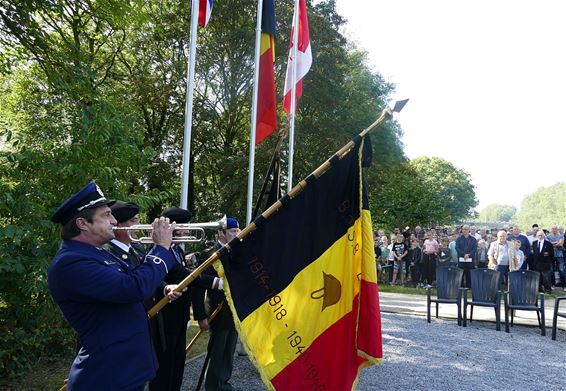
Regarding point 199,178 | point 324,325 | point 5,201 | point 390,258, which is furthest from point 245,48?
point 324,325

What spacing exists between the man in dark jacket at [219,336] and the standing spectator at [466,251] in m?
11.2

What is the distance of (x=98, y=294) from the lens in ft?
8.96

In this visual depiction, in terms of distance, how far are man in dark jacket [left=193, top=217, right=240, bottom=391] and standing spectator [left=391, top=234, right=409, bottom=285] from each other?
512 inches

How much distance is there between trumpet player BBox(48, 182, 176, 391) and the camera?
2.76 meters

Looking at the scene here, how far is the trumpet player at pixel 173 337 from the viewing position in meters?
4.85

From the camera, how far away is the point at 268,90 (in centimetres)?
960

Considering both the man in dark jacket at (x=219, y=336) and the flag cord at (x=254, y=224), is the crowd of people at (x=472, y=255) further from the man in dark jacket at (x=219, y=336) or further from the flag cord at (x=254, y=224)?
the flag cord at (x=254, y=224)

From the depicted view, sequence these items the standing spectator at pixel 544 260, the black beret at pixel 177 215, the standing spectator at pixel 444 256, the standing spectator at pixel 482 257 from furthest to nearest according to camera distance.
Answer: the standing spectator at pixel 482 257
the standing spectator at pixel 444 256
the standing spectator at pixel 544 260
the black beret at pixel 177 215

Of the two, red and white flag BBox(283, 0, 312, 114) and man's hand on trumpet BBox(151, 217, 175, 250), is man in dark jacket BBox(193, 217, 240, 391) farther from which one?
red and white flag BBox(283, 0, 312, 114)

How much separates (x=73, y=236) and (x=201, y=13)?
236 inches

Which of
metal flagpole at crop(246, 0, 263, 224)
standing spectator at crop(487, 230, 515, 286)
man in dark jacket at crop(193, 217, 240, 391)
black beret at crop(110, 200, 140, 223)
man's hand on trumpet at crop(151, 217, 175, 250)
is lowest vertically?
man in dark jacket at crop(193, 217, 240, 391)

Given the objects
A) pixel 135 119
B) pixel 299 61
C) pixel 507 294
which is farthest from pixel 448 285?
pixel 135 119

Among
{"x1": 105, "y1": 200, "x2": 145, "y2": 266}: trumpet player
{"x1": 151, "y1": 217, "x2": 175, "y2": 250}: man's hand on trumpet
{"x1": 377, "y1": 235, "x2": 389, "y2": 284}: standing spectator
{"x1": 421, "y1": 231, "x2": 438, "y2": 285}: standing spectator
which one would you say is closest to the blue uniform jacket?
{"x1": 151, "y1": 217, "x2": 175, "y2": 250}: man's hand on trumpet

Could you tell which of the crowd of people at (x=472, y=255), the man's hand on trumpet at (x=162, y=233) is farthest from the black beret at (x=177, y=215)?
the crowd of people at (x=472, y=255)
